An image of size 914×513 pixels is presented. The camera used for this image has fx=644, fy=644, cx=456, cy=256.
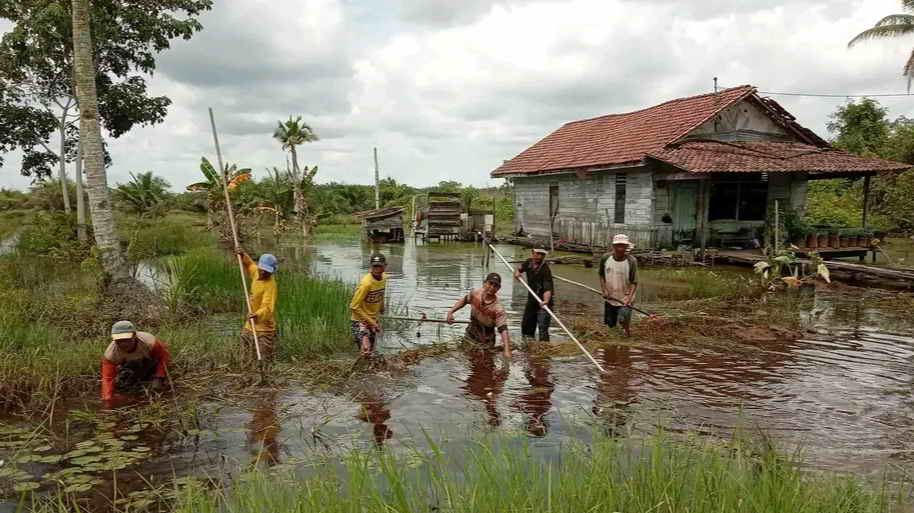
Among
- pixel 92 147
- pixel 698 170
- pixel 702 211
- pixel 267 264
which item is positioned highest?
pixel 92 147

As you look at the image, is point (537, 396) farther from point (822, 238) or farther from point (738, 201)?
point (738, 201)

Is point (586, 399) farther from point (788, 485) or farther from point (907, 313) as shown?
point (907, 313)

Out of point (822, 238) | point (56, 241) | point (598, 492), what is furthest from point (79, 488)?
point (822, 238)

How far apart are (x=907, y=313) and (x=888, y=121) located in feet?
78.7

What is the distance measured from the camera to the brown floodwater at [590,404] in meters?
5.08

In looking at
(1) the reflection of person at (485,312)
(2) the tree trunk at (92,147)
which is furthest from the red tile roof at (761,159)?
(2) the tree trunk at (92,147)

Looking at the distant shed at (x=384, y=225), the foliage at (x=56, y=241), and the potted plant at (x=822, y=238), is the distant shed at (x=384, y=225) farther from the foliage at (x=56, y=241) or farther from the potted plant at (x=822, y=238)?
the potted plant at (x=822, y=238)

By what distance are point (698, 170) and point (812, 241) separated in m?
3.98

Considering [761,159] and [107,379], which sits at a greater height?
[761,159]

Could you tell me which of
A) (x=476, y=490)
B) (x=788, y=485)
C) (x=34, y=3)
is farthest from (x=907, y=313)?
(x=34, y=3)

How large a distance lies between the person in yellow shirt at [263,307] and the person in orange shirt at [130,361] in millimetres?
933

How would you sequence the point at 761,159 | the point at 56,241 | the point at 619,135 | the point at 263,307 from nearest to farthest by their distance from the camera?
the point at 263,307, the point at 56,241, the point at 761,159, the point at 619,135

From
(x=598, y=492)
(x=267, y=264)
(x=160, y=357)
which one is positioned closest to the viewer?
(x=598, y=492)

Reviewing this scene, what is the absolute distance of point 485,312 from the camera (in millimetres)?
8102
